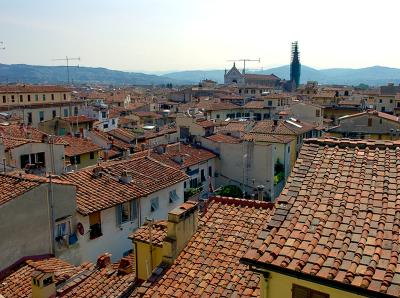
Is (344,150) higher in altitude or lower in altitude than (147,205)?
higher

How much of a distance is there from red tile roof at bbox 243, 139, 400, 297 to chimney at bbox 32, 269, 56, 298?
290 inches

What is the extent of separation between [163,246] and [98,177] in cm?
1209

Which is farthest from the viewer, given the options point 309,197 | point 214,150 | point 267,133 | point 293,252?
point 267,133

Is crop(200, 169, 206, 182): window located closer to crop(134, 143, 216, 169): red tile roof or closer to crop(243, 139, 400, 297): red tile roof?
crop(134, 143, 216, 169): red tile roof

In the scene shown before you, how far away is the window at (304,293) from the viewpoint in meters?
6.43

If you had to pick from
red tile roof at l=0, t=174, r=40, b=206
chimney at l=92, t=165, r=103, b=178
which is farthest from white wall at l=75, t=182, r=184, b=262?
red tile roof at l=0, t=174, r=40, b=206

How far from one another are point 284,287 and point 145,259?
5.38 m

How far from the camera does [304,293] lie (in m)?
6.58

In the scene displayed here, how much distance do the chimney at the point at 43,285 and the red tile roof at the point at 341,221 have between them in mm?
7369

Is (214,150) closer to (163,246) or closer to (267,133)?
(267,133)

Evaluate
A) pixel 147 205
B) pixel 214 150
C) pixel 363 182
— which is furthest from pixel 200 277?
pixel 214 150

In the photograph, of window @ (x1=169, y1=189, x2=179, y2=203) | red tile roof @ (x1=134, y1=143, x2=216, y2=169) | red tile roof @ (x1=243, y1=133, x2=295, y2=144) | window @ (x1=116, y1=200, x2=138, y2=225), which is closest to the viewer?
window @ (x1=116, y1=200, x2=138, y2=225)

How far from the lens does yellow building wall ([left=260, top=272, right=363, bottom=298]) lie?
6223mm

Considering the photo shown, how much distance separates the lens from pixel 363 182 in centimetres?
794
